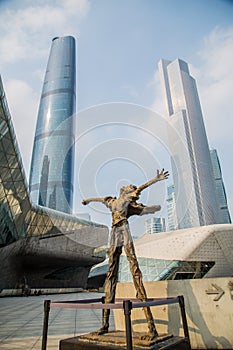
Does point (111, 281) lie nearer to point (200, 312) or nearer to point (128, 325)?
point (128, 325)

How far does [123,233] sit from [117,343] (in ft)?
5.55

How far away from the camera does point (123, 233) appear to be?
4.48m

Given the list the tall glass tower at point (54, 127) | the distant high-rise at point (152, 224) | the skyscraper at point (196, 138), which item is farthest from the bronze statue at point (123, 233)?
Result: the skyscraper at point (196, 138)

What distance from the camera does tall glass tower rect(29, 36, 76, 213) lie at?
341 ft

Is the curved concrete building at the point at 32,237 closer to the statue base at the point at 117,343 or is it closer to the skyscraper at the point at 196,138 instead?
the statue base at the point at 117,343

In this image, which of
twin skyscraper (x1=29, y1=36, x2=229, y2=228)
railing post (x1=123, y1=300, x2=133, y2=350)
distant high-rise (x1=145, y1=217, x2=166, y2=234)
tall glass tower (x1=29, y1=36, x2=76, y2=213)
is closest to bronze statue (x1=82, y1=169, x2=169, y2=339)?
distant high-rise (x1=145, y1=217, x2=166, y2=234)

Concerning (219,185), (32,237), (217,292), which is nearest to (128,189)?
(217,292)

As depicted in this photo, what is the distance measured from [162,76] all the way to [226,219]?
8797 cm

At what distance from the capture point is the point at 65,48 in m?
177

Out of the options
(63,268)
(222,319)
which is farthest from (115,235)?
(63,268)

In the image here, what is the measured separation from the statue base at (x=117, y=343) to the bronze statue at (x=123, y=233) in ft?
1.11

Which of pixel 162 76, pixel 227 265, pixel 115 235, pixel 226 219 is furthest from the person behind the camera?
pixel 226 219

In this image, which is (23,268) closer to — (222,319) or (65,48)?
(222,319)

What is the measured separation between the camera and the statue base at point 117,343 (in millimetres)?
3340
